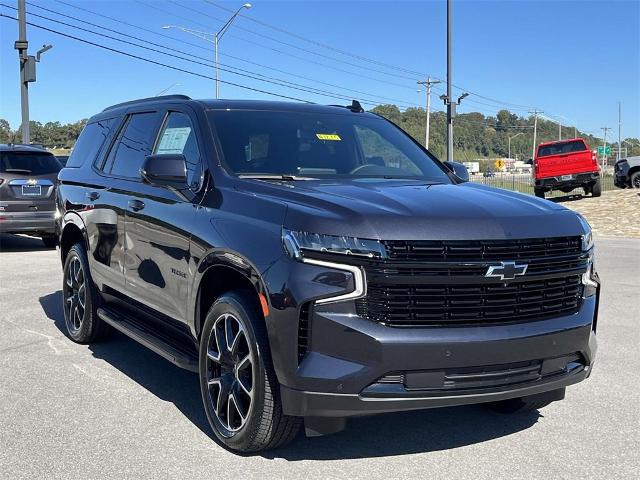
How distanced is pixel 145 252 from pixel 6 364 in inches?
66.7

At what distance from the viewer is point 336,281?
3199 millimetres

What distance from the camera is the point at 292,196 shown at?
144 inches

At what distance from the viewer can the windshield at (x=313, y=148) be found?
4441mm

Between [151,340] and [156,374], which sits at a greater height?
[151,340]

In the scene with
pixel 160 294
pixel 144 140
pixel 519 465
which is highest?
pixel 144 140

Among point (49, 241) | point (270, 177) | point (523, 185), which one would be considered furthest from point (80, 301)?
point (523, 185)

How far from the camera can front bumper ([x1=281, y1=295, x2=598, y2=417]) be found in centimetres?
318

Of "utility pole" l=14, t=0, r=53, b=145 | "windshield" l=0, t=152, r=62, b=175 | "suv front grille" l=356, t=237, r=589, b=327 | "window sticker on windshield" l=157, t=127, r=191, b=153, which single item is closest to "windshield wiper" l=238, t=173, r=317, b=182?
"window sticker on windshield" l=157, t=127, r=191, b=153

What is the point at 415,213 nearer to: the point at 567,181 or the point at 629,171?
the point at 567,181

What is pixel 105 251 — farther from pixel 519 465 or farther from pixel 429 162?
pixel 519 465

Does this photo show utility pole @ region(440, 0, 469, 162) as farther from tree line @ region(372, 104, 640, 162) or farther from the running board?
tree line @ region(372, 104, 640, 162)

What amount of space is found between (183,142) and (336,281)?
200 centimetres

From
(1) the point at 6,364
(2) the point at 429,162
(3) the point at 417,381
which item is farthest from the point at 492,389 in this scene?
(1) the point at 6,364

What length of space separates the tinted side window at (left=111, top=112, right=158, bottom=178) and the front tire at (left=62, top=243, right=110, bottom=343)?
0.96 metres
